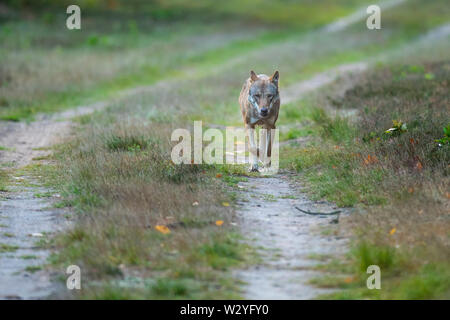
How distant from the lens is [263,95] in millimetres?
11875

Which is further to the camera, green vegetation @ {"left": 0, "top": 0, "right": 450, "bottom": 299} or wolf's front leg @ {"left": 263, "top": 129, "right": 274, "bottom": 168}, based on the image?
wolf's front leg @ {"left": 263, "top": 129, "right": 274, "bottom": 168}

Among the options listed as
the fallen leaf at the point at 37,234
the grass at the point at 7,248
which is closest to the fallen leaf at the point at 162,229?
the fallen leaf at the point at 37,234

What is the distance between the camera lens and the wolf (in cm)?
1188

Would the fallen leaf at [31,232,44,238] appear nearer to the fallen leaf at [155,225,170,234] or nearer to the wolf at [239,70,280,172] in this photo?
the fallen leaf at [155,225,170,234]

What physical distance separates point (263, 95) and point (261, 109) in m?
0.33

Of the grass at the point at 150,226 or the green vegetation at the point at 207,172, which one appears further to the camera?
the green vegetation at the point at 207,172

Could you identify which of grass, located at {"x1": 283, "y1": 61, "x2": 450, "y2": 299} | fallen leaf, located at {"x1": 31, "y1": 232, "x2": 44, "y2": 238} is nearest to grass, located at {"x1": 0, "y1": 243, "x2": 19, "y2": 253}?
fallen leaf, located at {"x1": 31, "y1": 232, "x2": 44, "y2": 238}

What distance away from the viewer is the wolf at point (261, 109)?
39.0 ft

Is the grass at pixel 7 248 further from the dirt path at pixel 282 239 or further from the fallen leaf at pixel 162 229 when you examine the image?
the dirt path at pixel 282 239

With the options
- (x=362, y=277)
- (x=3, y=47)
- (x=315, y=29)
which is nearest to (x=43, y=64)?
(x=3, y=47)

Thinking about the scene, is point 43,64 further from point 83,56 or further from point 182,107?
point 182,107

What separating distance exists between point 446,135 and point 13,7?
46311 mm

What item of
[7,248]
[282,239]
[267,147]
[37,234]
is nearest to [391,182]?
[282,239]

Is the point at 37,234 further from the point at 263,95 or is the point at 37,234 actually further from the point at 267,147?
the point at 267,147
